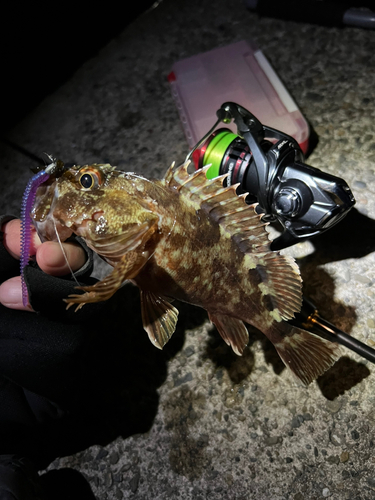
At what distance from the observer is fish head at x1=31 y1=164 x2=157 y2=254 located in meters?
1.18

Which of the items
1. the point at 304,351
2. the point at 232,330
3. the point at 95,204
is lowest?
the point at 304,351

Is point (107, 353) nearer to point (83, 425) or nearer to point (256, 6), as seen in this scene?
point (83, 425)

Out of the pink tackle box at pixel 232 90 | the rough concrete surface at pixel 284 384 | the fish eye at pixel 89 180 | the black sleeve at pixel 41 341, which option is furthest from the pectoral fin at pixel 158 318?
the pink tackle box at pixel 232 90

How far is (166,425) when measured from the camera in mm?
1816

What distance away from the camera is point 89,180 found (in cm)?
120

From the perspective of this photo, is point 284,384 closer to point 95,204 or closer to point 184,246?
point 184,246

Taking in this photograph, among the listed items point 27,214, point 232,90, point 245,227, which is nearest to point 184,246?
point 245,227

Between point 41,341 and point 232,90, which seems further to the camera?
point 232,90

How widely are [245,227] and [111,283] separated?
534 millimetres

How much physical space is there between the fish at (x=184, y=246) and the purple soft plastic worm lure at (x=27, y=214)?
1.0 inches

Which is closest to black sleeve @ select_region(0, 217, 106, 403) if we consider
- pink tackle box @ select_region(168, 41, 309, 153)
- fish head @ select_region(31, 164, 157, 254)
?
fish head @ select_region(31, 164, 157, 254)

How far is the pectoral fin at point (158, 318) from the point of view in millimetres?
1287

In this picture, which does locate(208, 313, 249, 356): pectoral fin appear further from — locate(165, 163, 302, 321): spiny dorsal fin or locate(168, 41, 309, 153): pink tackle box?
locate(168, 41, 309, 153): pink tackle box

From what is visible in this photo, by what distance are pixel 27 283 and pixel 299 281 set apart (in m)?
0.99
